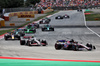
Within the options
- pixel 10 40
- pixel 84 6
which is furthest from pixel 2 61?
pixel 84 6

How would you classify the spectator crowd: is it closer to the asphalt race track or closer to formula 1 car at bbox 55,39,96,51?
the asphalt race track

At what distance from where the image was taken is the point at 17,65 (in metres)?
9.34

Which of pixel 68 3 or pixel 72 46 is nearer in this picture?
pixel 72 46

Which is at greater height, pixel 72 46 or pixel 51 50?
pixel 72 46

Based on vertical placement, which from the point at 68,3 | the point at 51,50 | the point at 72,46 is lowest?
the point at 68,3

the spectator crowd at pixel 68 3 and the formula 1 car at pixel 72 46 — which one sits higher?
the formula 1 car at pixel 72 46

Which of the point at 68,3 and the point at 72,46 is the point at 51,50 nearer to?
the point at 72,46

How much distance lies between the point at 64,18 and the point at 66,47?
4327 centimetres

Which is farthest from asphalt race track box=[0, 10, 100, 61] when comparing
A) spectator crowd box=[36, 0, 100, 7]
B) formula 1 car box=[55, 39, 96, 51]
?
spectator crowd box=[36, 0, 100, 7]

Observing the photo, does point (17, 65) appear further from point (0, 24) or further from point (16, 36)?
point (0, 24)

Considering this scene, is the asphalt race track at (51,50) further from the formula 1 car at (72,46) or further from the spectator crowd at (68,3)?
the spectator crowd at (68,3)

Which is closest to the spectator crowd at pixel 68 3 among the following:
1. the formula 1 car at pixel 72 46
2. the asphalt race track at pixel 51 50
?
the asphalt race track at pixel 51 50

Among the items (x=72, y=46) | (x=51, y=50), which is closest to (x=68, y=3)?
(x=72, y=46)

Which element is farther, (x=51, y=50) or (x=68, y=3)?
(x=68, y=3)
